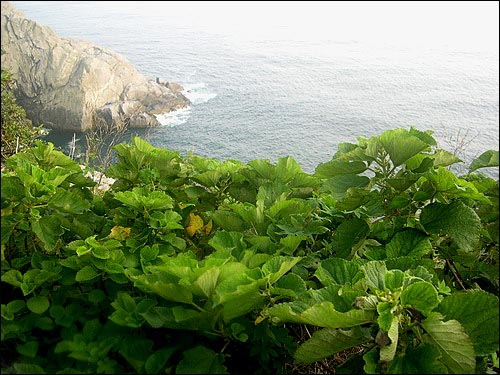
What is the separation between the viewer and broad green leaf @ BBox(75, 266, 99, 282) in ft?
3.02

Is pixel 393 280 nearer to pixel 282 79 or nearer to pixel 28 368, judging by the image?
pixel 28 368

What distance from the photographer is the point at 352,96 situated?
25.5 metres

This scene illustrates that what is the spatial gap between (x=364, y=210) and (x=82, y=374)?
71 centimetres

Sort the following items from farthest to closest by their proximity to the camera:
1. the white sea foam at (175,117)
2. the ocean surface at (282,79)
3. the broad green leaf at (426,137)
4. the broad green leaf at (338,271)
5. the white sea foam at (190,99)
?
the white sea foam at (190,99) → the white sea foam at (175,117) → the ocean surface at (282,79) → the broad green leaf at (426,137) → the broad green leaf at (338,271)

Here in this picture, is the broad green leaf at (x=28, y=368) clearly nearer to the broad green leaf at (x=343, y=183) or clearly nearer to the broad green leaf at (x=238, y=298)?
the broad green leaf at (x=238, y=298)

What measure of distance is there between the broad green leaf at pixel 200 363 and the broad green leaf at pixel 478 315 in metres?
0.39

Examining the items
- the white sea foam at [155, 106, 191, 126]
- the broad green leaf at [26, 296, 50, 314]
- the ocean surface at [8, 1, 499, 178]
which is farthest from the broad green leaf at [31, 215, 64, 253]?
the white sea foam at [155, 106, 191, 126]

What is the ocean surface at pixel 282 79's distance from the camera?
2150cm

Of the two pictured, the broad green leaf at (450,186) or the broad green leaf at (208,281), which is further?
the broad green leaf at (450,186)

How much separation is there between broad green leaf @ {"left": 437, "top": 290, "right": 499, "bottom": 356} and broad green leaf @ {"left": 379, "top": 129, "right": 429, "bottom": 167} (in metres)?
0.38

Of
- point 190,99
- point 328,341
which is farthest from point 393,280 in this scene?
point 190,99

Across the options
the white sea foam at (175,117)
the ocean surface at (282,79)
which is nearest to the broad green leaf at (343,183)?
the ocean surface at (282,79)

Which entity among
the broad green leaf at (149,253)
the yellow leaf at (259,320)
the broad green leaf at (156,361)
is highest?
the broad green leaf at (149,253)

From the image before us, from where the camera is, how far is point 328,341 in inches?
31.4
